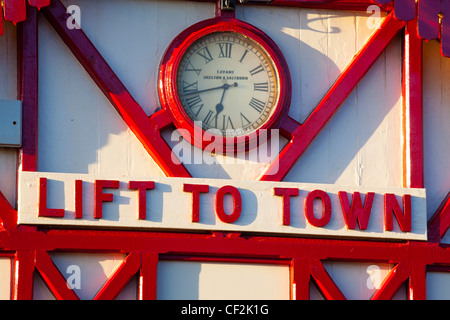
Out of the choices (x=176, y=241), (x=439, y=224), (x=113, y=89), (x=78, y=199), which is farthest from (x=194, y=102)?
(x=439, y=224)

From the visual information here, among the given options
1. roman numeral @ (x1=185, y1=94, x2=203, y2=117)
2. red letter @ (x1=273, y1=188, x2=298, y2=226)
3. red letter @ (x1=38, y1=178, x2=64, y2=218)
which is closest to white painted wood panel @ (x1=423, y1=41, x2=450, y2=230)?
red letter @ (x1=273, y1=188, x2=298, y2=226)

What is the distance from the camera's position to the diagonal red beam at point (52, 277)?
16.7m

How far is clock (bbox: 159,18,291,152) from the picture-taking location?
17.5 m

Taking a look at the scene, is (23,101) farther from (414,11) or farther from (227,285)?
(414,11)

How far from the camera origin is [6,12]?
55.2ft

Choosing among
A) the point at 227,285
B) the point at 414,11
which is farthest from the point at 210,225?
the point at 414,11

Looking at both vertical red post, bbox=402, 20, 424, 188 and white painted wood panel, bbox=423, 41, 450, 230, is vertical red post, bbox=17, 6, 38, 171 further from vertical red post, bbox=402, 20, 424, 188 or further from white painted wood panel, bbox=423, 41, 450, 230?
white painted wood panel, bbox=423, 41, 450, 230

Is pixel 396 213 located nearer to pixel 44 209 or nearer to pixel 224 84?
pixel 224 84

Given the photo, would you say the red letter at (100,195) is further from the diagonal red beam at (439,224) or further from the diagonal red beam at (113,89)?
the diagonal red beam at (439,224)

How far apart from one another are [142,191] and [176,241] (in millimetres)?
793

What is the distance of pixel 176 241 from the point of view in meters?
17.1

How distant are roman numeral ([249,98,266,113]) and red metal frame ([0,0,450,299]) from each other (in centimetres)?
37

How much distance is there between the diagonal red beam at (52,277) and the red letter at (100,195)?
32.9 inches
